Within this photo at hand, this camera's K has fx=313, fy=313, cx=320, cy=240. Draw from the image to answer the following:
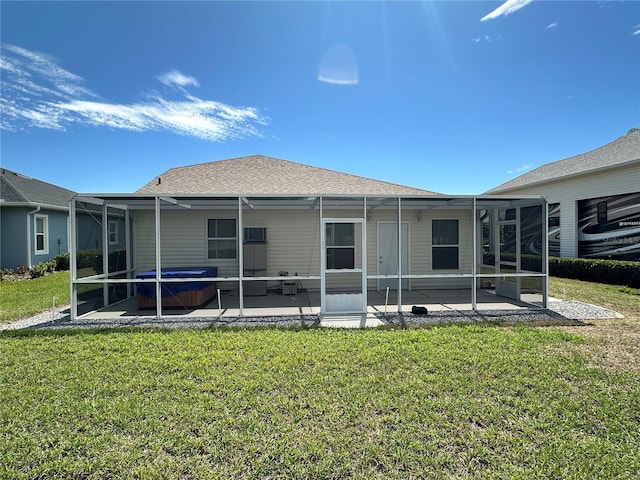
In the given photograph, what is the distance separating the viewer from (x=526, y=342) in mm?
5148

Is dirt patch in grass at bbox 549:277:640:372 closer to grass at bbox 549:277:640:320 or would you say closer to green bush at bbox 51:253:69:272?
grass at bbox 549:277:640:320

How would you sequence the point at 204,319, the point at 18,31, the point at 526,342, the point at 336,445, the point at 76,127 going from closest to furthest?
the point at 336,445, the point at 526,342, the point at 204,319, the point at 18,31, the point at 76,127

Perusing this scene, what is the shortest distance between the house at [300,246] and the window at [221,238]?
0.11 ft

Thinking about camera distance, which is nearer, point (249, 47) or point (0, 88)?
point (249, 47)

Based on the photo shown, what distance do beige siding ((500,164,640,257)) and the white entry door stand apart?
6.37 metres

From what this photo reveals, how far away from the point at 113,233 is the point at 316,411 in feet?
26.9

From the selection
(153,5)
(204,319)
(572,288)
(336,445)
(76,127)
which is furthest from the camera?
(76,127)

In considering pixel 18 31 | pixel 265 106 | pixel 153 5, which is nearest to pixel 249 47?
pixel 265 106

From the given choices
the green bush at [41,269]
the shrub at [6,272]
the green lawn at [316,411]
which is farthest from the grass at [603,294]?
the shrub at [6,272]

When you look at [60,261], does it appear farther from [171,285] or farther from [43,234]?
[171,285]

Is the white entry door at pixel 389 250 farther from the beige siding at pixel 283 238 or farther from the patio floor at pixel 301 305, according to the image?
the patio floor at pixel 301 305

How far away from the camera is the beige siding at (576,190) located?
1188cm

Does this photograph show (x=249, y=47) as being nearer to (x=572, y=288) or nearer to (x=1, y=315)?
(x=1, y=315)

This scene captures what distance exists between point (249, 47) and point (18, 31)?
7.08 metres
